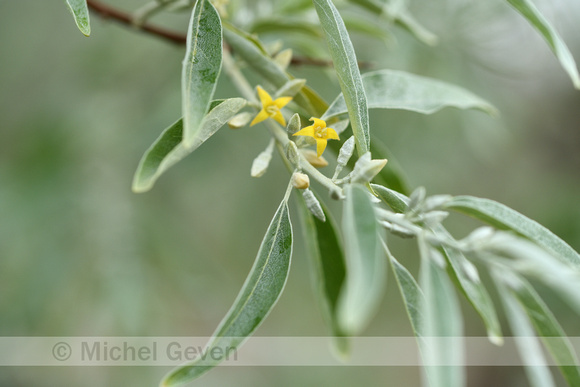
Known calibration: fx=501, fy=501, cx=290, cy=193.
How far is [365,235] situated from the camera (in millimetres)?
408

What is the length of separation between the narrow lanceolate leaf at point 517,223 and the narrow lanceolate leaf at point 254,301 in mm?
190

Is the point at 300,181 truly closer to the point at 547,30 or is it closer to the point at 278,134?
the point at 278,134

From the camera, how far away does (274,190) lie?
2.10 meters

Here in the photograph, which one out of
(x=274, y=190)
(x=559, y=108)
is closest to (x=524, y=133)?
(x=559, y=108)

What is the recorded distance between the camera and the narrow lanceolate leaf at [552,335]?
533 mm

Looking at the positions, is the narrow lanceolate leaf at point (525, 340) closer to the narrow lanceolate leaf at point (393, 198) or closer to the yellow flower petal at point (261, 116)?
the narrow lanceolate leaf at point (393, 198)

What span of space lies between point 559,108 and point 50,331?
8.76 feet

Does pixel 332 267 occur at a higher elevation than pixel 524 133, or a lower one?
higher

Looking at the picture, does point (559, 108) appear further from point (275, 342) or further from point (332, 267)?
point (332, 267)

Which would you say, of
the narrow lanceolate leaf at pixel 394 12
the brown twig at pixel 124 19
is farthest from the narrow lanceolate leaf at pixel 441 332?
the brown twig at pixel 124 19

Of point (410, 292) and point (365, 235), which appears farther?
point (410, 292)

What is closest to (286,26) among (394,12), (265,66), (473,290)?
(394,12)

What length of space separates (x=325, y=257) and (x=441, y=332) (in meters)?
0.27

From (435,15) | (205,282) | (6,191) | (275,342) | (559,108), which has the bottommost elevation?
(275,342)
